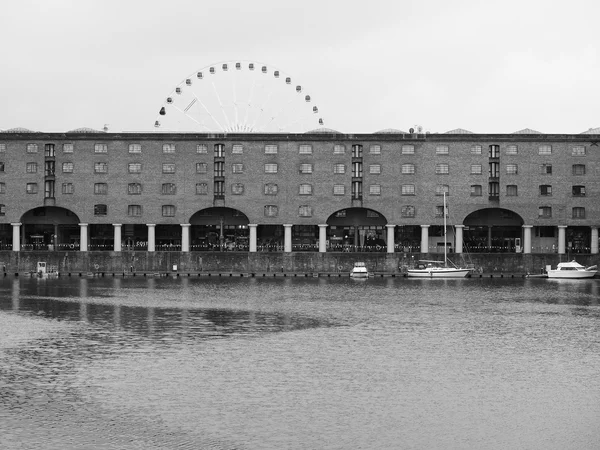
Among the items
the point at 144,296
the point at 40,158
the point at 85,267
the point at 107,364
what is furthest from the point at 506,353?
the point at 40,158

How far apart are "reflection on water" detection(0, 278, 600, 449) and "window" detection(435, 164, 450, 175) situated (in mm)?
46895

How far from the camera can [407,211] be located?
4678 inches

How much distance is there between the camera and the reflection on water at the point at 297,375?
95.9 feet

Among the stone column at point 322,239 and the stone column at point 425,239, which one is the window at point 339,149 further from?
the stone column at point 425,239

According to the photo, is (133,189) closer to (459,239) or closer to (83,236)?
(83,236)

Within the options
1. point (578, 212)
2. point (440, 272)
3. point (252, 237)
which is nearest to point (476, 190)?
point (440, 272)

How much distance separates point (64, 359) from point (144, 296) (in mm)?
38420

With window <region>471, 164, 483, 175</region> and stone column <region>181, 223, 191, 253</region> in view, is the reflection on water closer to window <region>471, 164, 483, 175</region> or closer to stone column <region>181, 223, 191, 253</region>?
stone column <region>181, 223, 191, 253</region>

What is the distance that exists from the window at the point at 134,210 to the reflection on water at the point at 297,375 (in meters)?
46.9

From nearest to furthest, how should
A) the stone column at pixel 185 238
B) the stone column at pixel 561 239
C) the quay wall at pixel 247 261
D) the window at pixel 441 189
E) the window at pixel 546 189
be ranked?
the quay wall at pixel 247 261 < the stone column at pixel 561 239 < the window at pixel 546 189 < the stone column at pixel 185 238 < the window at pixel 441 189

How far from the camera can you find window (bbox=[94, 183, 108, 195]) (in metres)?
120

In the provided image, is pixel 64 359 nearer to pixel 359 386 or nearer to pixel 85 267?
pixel 359 386

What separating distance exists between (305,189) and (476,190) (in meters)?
22.9

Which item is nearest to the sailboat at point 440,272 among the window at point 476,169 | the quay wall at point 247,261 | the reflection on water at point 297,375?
the quay wall at point 247,261
